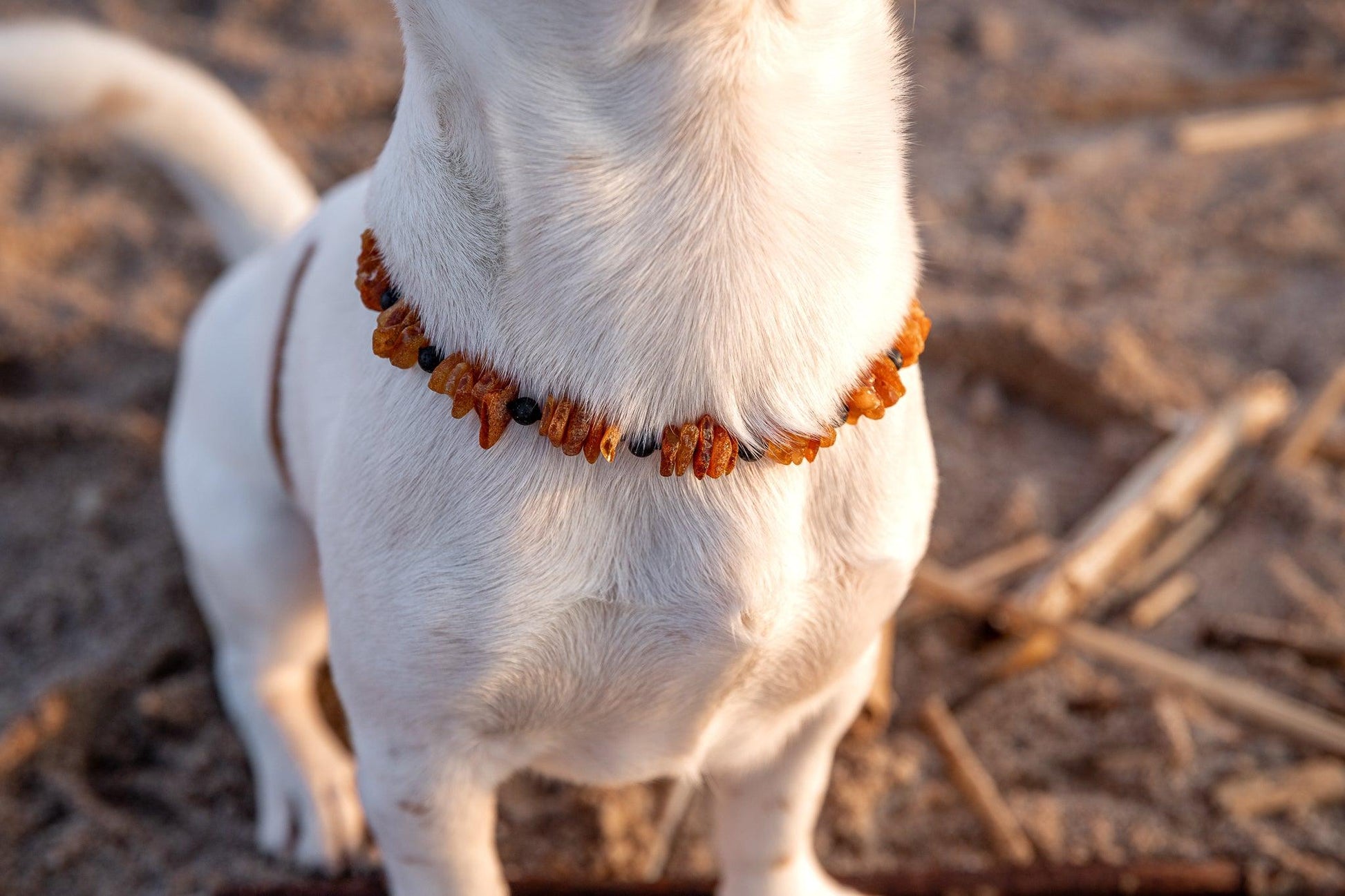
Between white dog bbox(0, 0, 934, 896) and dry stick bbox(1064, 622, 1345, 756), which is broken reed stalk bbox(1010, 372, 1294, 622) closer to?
dry stick bbox(1064, 622, 1345, 756)

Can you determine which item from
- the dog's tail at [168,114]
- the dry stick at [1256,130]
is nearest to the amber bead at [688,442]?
the dog's tail at [168,114]

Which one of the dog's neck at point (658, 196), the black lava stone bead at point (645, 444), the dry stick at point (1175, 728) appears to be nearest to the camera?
the dog's neck at point (658, 196)

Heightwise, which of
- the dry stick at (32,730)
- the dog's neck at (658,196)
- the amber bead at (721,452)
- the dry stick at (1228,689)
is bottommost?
the dry stick at (1228,689)

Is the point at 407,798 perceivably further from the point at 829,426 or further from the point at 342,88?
the point at 342,88

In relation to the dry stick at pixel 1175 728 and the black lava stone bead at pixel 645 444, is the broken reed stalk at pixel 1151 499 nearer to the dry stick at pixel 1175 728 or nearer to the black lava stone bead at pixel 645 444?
the dry stick at pixel 1175 728

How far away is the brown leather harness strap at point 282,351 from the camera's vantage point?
123 cm

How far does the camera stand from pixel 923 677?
5.89ft

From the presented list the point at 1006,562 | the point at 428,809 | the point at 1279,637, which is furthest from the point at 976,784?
the point at 428,809

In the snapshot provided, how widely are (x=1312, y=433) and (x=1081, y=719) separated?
743 mm

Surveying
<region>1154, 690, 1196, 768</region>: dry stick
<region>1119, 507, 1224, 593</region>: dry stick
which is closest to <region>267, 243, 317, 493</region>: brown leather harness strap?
<region>1154, 690, 1196, 768</region>: dry stick

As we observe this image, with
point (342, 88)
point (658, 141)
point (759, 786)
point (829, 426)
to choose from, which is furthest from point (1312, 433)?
point (342, 88)

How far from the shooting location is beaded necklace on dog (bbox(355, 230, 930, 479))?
0.85 meters

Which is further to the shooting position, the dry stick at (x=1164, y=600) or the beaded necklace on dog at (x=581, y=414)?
the dry stick at (x=1164, y=600)

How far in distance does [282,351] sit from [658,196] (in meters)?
0.60
